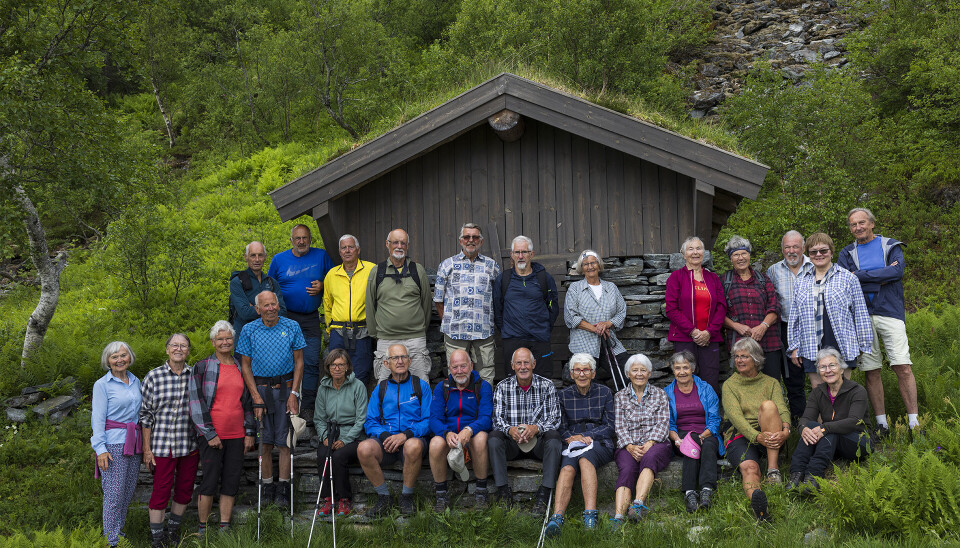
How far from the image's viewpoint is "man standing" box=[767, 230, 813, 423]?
6.57m

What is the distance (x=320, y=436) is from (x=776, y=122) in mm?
14649

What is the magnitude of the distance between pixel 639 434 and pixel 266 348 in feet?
11.6

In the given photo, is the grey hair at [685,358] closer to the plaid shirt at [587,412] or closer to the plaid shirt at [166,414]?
→ the plaid shirt at [587,412]

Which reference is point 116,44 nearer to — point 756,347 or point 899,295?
point 756,347

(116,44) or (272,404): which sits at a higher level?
(116,44)

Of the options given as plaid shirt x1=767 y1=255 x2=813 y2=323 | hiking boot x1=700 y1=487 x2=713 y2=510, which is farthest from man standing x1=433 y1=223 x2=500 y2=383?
plaid shirt x1=767 y1=255 x2=813 y2=323

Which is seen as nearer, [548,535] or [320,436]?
[548,535]

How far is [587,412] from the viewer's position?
6.18 m

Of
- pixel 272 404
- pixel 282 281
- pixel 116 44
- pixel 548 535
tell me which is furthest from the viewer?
pixel 116 44

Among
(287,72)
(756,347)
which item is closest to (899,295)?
(756,347)

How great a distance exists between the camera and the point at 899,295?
6359mm

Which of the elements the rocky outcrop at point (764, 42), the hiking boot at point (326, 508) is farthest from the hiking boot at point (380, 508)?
the rocky outcrop at point (764, 42)

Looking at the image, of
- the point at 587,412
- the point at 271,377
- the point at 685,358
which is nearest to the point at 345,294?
the point at 271,377

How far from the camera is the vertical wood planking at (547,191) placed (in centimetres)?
779
